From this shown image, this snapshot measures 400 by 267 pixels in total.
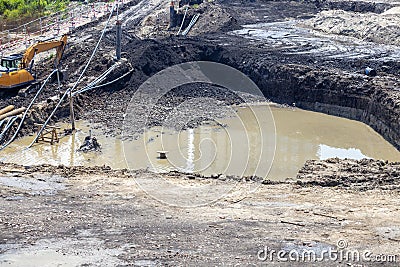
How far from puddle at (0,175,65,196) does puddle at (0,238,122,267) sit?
3181 mm

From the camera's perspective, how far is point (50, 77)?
942 inches

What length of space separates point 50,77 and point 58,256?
14.9 meters

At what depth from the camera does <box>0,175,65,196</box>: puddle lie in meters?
13.6

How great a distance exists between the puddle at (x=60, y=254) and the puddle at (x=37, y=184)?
3181 millimetres

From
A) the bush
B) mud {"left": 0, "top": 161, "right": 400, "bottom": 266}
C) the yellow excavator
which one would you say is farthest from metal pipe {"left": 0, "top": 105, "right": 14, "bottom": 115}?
the bush

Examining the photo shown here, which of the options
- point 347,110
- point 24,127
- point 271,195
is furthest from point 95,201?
point 347,110

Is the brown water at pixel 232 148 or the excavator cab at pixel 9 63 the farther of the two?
the excavator cab at pixel 9 63

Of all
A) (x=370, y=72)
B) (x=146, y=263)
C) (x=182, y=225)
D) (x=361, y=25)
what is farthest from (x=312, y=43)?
(x=146, y=263)

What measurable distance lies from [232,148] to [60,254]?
35.7 feet

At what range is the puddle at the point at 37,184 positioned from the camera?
44.8ft

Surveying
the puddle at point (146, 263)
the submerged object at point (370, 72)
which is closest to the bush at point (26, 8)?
the submerged object at point (370, 72)

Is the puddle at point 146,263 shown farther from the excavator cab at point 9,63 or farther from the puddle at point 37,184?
the excavator cab at point 9,63

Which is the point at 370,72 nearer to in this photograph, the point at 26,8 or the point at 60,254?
the point at 60,254

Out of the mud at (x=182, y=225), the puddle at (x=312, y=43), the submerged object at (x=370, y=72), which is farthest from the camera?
the puddle at (x=312, y=43)
